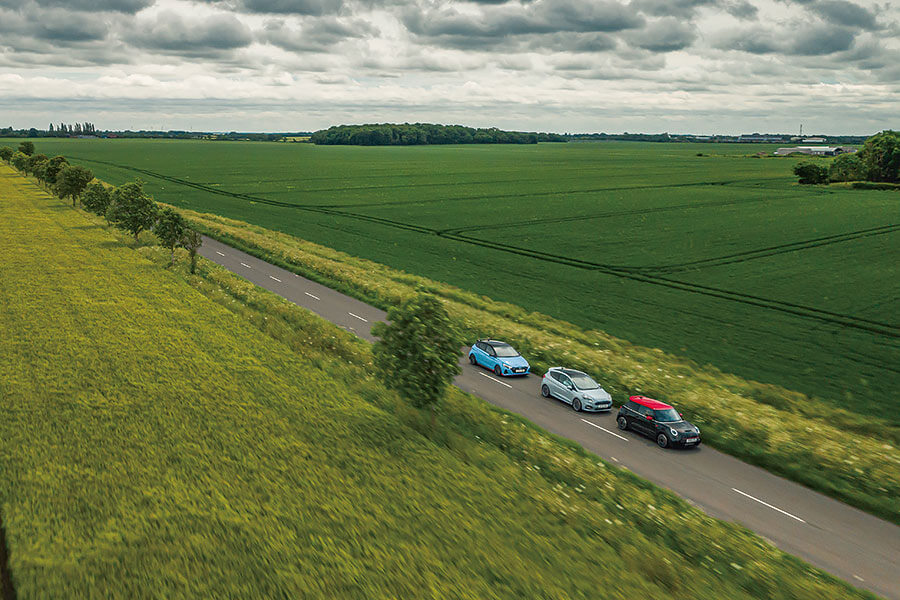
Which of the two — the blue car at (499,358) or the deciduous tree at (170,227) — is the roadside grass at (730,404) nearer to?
the blue car at (499,358)

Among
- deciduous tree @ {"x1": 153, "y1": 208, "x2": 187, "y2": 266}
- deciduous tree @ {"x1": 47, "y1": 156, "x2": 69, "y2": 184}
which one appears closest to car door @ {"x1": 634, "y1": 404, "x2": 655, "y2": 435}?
deciduous tree @ {"x1": 153, "y1": 208, "x2": 187, "y2": 266}

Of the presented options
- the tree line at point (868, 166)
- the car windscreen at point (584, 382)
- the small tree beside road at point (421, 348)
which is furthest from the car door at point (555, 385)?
the tree line at point (868, 166)

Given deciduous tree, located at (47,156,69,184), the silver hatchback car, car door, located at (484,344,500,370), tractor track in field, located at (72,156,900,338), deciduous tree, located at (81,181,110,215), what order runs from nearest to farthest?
the silver hatchback car → car door, located at (484,344,500,370) → tractor track in field, located at (72,156,900,338) → deciduous tree, located at (81,181,110,215) → deciduous tree, located at (47,156,69,184)

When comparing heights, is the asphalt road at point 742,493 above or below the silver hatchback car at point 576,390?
below

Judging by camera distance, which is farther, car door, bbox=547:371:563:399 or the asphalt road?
car door, bbox=547:371:563:399

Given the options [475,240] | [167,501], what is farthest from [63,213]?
[167,501]

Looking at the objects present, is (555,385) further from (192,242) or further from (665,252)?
(665,252)

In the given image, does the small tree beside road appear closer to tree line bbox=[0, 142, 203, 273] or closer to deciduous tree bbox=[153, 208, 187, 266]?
tree line bbox=[0, 142, 203, 273]

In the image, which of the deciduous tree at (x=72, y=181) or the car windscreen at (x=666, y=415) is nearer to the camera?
the car windscreen at (x=666, y=415)
